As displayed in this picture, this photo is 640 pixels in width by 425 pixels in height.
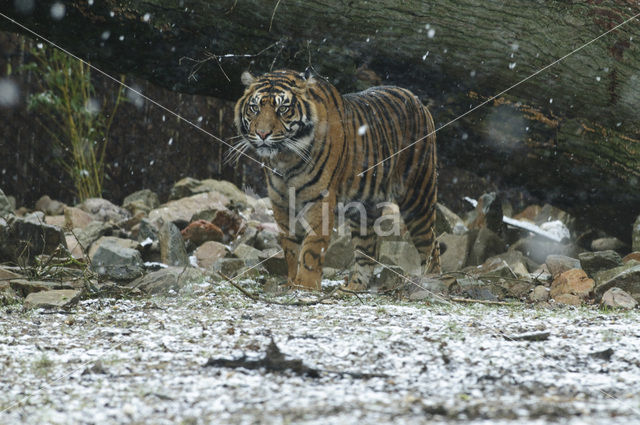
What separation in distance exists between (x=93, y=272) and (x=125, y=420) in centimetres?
237

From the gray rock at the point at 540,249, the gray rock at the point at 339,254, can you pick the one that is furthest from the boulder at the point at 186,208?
the gray rock at the point at 540,249

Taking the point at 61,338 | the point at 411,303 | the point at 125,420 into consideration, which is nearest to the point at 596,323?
the point at 411,303

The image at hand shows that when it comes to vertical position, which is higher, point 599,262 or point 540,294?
point 599,262

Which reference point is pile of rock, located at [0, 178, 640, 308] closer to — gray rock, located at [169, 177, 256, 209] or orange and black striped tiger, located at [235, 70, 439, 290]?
gray rock, located at [169, 177, 256, 209]

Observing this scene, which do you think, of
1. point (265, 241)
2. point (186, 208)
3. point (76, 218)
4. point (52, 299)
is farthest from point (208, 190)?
point (52, 299)

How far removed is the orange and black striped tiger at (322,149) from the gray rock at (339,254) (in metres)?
0.45

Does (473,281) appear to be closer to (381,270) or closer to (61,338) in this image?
(381,270)

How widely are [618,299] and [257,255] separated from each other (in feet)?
7.56

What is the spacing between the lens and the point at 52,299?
3191mm

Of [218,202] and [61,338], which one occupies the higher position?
[218,202]

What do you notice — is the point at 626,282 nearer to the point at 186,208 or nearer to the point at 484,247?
the point at 484,247

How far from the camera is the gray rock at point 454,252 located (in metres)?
4.91

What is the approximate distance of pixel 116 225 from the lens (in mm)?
5734

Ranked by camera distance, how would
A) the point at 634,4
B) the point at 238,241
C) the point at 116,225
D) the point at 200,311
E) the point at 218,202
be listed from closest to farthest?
the point at 200,311 → the point at 634,4 → the point at 238,241 → the point at 116,225 → the point at 218,202
